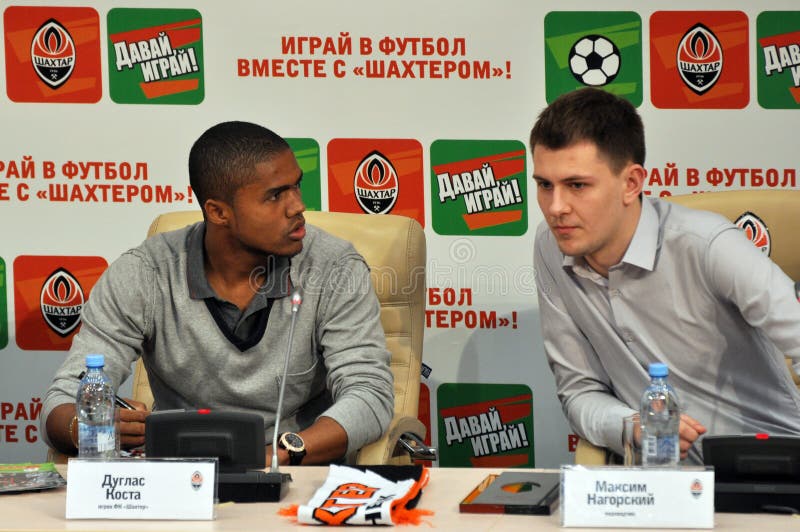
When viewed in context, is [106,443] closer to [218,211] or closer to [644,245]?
[218,211]

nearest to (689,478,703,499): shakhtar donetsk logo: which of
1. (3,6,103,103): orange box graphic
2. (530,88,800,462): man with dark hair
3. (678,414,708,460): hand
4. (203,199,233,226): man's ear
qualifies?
(678,414,708,460): hand

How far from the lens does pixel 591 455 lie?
240 centimetres

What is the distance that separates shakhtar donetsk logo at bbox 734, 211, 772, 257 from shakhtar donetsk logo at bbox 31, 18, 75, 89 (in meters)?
2.17

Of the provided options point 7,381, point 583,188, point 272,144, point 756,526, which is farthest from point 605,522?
point 7,381

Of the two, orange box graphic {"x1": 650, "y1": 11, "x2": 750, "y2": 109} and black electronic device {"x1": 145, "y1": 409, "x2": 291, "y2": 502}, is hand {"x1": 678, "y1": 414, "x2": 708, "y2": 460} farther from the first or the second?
orange box graphic {"x1": 650, "y1": 11, "x2": 750, "y2": 109}

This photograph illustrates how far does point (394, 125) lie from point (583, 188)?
50.9 inches

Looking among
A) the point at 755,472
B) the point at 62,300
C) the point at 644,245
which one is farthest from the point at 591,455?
the point at 62,300

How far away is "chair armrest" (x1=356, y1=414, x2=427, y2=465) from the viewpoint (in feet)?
8.50

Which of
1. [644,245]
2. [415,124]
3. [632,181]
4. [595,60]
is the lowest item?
[644,245]

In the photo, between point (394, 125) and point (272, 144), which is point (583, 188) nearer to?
point (272, 144)

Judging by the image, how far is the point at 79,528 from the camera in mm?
1827

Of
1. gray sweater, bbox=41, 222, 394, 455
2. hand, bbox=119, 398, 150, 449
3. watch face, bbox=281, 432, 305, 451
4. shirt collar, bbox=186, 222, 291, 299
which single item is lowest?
watch face, bbox=281, 432, 305, 451

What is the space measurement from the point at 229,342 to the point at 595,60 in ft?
4.93

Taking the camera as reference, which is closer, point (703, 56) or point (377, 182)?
point (703, 56)
